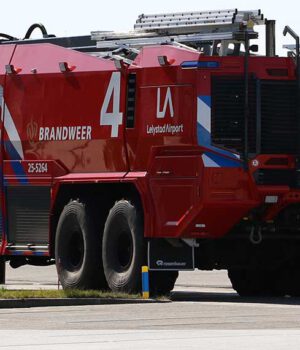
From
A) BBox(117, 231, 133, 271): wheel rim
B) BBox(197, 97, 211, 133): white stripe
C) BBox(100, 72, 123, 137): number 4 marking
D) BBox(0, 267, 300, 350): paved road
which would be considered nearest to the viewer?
BBox(0, 267, 300, 350): paved road

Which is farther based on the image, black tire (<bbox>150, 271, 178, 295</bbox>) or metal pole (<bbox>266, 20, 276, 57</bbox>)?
metal pole (<bbox>266, 20, 276, 57</bbox>)

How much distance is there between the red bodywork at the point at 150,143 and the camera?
2233cm

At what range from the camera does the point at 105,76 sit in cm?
2370

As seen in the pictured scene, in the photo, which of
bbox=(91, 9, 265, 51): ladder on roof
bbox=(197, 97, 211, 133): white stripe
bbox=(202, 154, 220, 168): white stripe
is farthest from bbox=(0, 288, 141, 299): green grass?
bbox=(91, 9, 265, 51): ladder on roof

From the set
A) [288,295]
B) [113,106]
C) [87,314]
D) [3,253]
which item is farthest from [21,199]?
[87,314]

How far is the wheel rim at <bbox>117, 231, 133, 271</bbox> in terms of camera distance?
23.2m

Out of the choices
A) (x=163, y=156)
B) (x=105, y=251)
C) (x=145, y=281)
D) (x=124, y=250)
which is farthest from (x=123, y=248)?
(x=163, y=156)

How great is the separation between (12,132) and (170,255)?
12.7 feet

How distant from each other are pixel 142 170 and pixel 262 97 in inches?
78.7

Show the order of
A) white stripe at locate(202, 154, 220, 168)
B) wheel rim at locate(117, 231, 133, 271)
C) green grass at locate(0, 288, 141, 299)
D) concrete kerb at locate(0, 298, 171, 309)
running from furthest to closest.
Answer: wheel rim at locate(117, 231, 133, 271) < white stripe at locate(202, 154, 220, 168) < green grass at locate(0, 288, 141, 299) < concrete kerb at locate(0, 298, 171, 309)

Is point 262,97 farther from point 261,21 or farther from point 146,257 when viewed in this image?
point 146,257

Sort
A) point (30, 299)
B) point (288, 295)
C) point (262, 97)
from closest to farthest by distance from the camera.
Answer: point (30, 299), point (262, 97), point (288, 295)

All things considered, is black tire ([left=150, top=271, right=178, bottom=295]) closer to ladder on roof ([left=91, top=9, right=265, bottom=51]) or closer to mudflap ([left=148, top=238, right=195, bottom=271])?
mudflap ([left=148, top=238, right=195, bottom=271])

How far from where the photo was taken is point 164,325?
17328 millimetres
